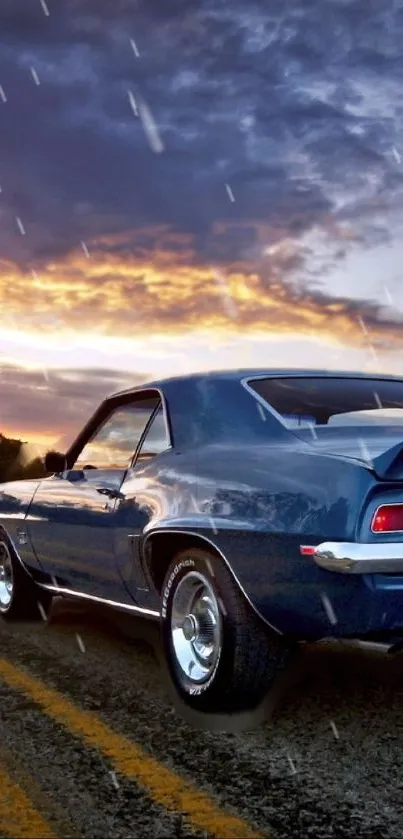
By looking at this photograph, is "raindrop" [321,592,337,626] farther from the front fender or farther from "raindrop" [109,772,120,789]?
the front fender

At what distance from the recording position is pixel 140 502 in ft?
17.4

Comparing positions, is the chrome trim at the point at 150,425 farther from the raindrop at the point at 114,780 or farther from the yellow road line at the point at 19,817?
the yellow road line at the point at 19,817

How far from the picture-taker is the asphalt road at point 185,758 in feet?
10.7

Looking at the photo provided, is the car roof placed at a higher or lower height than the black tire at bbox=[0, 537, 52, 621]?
higher

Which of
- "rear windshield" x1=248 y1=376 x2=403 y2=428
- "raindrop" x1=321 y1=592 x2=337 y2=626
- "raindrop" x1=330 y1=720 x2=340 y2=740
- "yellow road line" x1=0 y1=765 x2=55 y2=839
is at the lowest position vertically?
"raindrop" x1=330 y1=720 x2=340 y2=740

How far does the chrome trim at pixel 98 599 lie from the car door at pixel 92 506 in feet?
0.10

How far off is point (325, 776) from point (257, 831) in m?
0.67

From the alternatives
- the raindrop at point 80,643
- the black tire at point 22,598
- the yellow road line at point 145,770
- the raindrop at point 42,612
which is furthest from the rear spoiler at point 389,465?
the raindrop at point 42,612

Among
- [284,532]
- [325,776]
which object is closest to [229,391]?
[284,532]

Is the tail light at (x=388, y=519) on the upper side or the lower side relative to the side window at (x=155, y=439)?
lower

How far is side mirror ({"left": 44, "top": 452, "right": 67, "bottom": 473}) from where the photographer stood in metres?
6.77

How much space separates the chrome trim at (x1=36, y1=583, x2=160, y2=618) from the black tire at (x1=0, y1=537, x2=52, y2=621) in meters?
0.27

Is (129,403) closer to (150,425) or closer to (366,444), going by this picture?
(150,425)

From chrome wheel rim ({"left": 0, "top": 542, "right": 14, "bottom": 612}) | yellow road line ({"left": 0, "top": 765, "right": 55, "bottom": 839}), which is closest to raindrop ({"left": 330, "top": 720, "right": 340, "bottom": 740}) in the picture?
yellow road line ({"left": 0, "top": 765, "right": 55, "bottom": 839})
